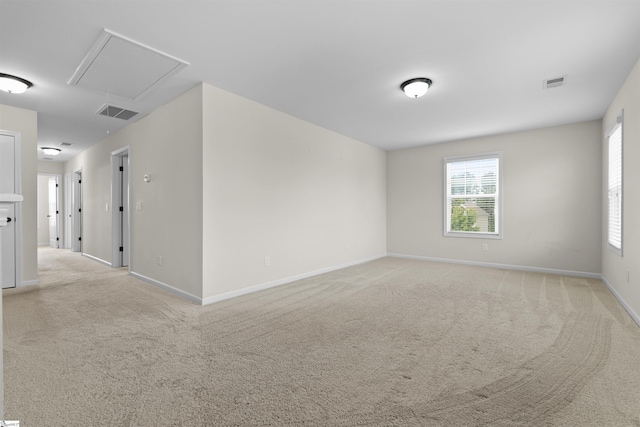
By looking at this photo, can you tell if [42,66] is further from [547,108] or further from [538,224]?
[538,224]

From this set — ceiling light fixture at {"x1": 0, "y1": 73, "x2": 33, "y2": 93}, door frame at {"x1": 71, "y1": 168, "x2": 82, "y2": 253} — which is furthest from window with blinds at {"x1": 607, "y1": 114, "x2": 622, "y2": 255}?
door frame at {"x1": 71, "y1": 168, "x2": 82, "y2": 253}

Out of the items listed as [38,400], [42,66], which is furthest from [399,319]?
[42,66]

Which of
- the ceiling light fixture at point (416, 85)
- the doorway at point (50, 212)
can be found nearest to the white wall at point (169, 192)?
the ceiling light fixture at point (416, 85)

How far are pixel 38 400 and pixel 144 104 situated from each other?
3496 millimetres

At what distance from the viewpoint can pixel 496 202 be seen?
574 centimetres

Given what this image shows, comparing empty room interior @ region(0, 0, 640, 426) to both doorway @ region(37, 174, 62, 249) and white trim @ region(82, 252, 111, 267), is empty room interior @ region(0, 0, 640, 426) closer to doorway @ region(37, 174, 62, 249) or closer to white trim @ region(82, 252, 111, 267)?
white trim @ region(82, 252, 111, 267)

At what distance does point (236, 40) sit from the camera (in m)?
2.65

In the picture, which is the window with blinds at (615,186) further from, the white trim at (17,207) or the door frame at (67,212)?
the door frame at (67,212)

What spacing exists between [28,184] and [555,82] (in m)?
6.99

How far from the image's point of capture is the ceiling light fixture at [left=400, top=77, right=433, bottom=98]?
11.0 feet

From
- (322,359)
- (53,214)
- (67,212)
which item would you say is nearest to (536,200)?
(322,359)

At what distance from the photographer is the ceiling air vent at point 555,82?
3.34 meters

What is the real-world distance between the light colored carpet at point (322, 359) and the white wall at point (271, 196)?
0.58 metres

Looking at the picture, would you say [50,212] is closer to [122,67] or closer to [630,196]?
[122,67]
